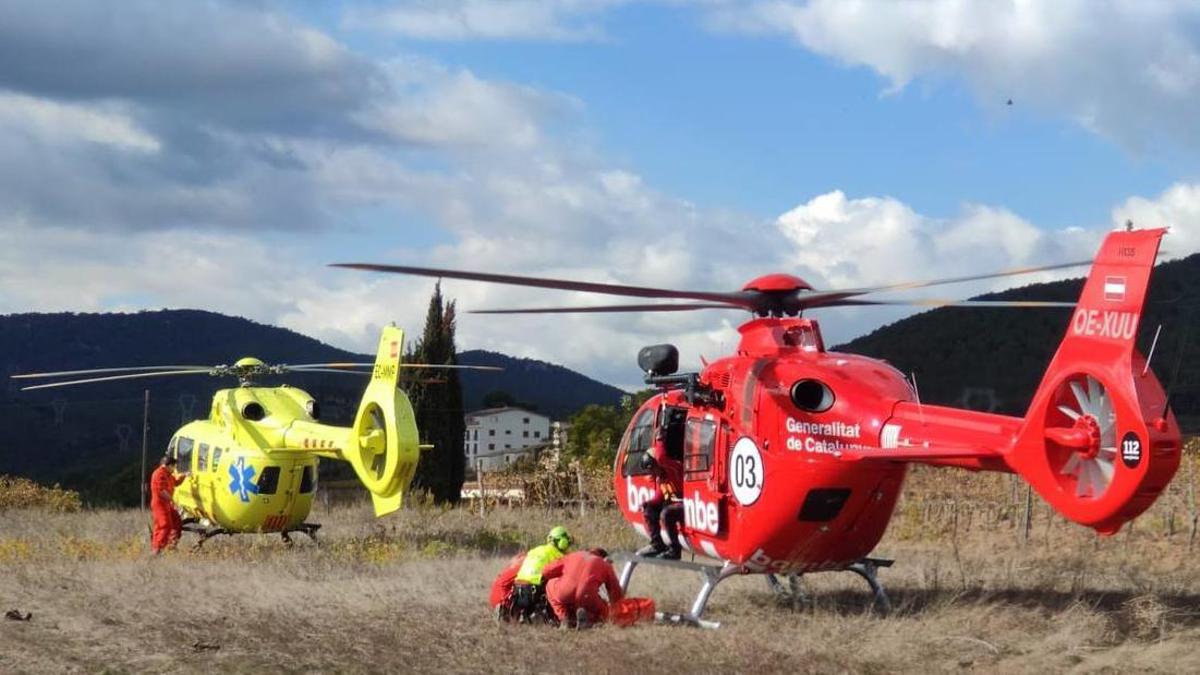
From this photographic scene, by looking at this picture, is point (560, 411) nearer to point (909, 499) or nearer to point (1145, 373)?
point (909, 499)

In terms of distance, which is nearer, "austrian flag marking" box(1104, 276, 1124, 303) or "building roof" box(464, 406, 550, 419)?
"austrian flag marking" box(1104, 276, 1124, 303)

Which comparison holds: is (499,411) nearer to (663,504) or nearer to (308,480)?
(308,480)

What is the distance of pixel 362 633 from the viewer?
14453mm

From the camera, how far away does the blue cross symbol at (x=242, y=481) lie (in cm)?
2425

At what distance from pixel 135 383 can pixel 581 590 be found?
13608cm

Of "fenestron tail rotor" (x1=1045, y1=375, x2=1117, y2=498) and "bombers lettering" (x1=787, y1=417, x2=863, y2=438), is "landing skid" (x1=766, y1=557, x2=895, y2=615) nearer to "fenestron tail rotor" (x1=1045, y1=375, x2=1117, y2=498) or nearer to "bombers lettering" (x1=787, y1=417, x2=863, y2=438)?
"bombers lettering" (x1=787, y1=417, x2=863, y2=438)

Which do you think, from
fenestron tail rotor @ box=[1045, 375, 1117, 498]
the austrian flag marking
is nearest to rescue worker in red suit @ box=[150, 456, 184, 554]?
fenestron tail rotor @ box=[1045, 375, 1117, 498]

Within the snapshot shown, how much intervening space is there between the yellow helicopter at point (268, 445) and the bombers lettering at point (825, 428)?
30.0 feet

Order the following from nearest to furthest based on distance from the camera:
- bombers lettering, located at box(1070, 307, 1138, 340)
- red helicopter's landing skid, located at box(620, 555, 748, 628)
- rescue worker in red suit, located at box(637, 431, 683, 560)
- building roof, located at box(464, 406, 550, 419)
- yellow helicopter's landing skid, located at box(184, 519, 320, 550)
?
1. bombers lettering, located at box(1070, 307, 1138, 340)
2. red helicopter's landing skid, located at box(620, 555, 748, 628)
3. rescue worker in red suit, located at box(637, 431, 683, 560)
4. yellow helicopter's landing skid, located at box(184, 519, 320, 550)
5. building roof, located at box(464, 406, 550, 419)

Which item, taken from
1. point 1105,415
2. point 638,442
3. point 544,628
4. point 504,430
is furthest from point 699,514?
point 504,430

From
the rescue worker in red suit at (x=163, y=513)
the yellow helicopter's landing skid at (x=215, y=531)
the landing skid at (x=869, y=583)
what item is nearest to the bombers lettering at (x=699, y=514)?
the landing skid at (x=869, y=583)

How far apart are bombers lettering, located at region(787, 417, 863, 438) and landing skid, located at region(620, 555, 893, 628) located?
5.76 feet

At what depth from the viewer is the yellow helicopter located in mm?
22547

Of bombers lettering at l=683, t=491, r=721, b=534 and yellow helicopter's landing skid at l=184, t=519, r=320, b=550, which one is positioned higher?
bombers lettering at l=683, t=491, r=721, b=534
